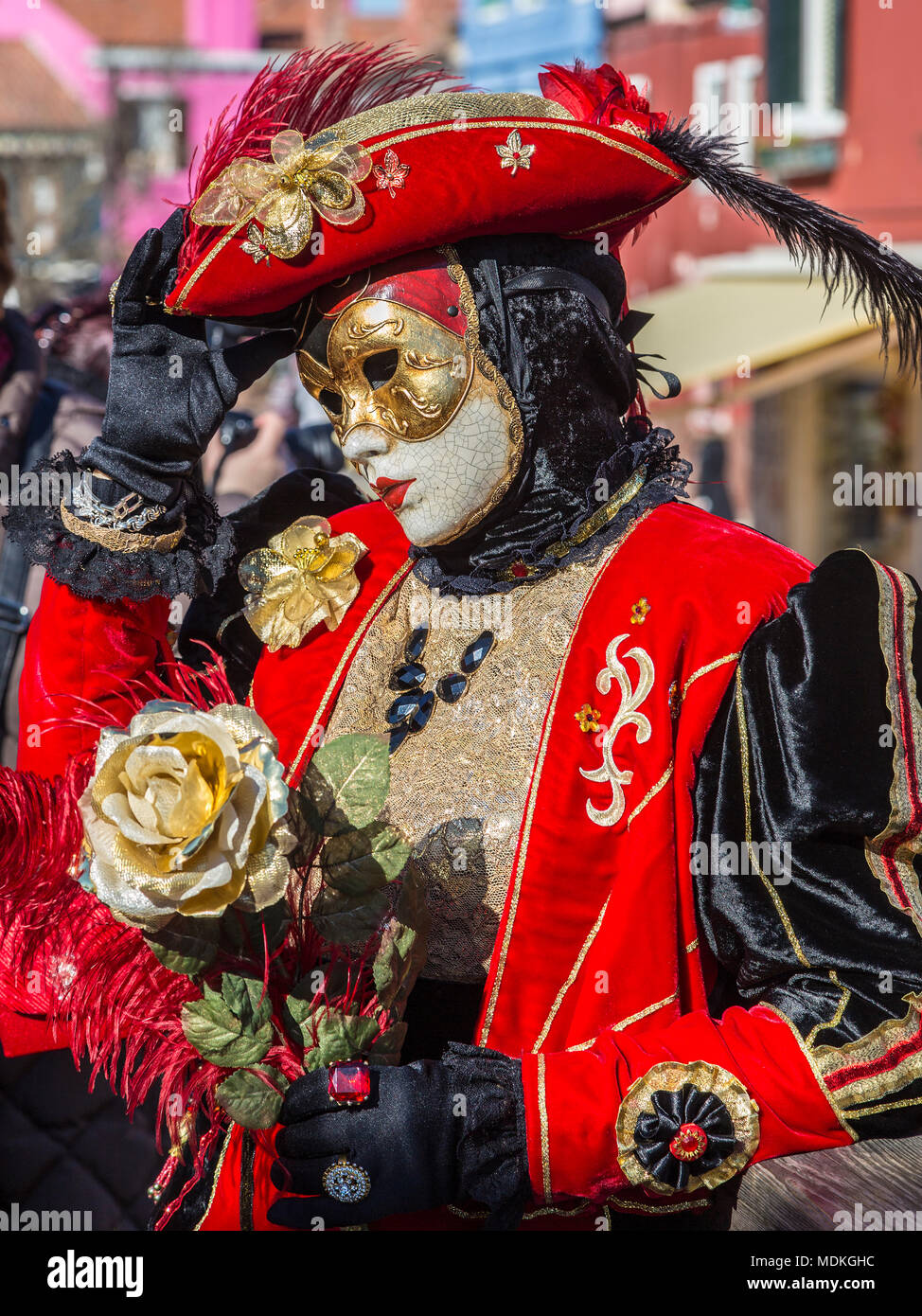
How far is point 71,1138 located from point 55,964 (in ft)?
5.00

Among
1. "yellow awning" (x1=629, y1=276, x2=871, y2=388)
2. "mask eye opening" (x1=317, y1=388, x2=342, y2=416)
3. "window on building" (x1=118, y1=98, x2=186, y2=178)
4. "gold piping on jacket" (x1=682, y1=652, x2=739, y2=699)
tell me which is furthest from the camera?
"window on building" (x1=118, y1=98, x2=186, y2=178)

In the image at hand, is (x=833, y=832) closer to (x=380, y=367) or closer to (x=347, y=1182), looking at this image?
(x=347, y=1182)

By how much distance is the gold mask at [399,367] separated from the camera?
1.80 metres

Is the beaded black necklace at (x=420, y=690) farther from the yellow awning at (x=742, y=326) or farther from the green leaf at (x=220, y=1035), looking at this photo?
the yellow awning at (x=742, y=326)

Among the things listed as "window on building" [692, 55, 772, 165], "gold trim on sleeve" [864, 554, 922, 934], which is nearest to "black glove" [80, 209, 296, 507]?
"gold trim on sleeve" [864, 554, 922, 934]

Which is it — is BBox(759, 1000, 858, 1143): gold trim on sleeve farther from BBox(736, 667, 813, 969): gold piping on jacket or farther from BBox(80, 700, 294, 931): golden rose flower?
BBox(80, 700, 294, 931): golden rose flower

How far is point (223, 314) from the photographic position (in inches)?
74.5

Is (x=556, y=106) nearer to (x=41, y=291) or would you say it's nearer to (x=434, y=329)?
(x=434, y=329)

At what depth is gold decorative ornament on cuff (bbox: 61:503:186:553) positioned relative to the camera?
6.70ft

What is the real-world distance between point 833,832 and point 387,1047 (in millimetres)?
546

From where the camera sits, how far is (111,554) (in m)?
2.06

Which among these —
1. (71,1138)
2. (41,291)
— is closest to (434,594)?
(71,1138)

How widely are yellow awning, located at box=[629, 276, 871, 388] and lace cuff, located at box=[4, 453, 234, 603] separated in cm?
711

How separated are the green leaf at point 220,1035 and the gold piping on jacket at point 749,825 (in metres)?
0.58
